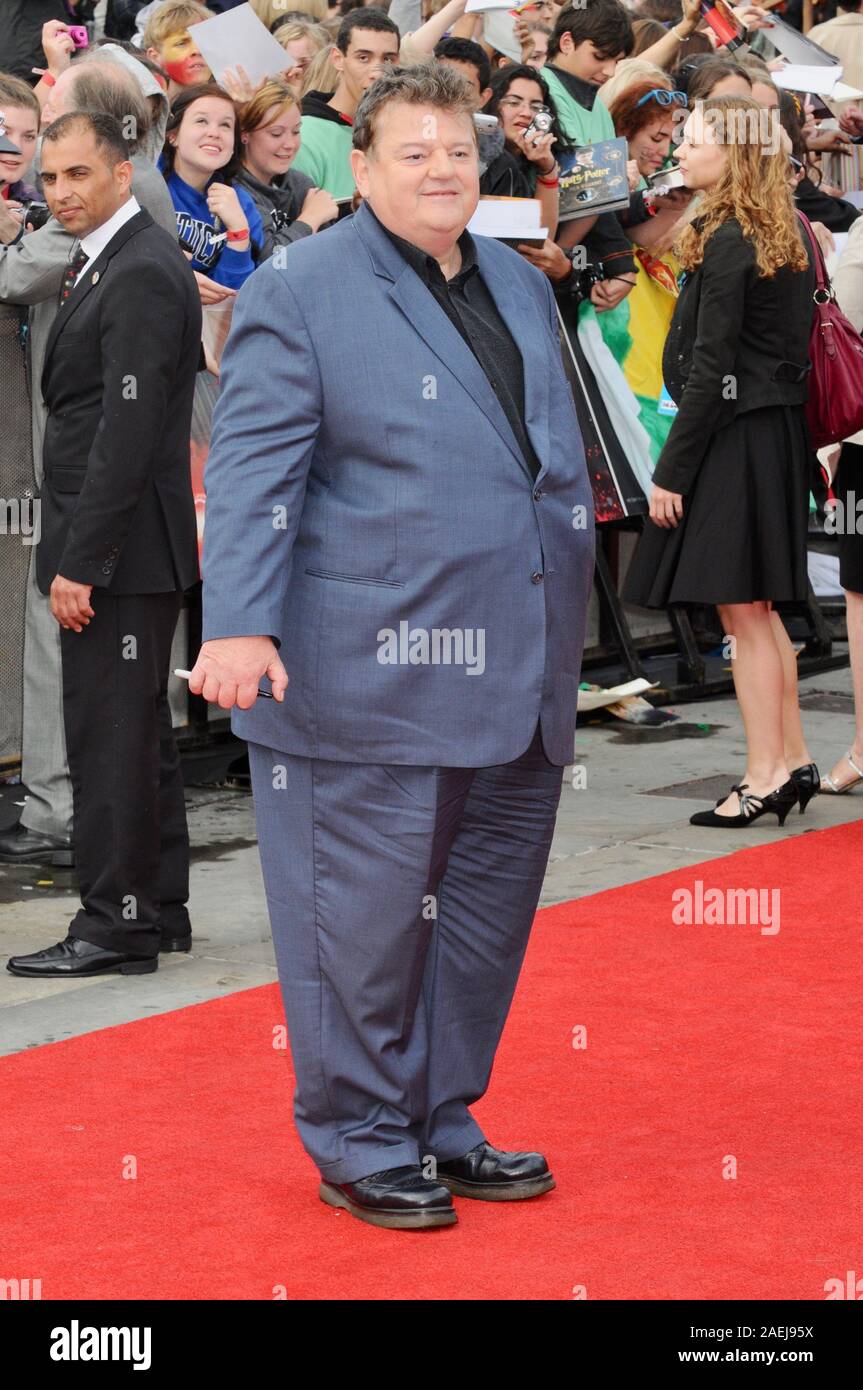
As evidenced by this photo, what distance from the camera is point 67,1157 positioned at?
4.08 m

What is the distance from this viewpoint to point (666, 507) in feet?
22.8

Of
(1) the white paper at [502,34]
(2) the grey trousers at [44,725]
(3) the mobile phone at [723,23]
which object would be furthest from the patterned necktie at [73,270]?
(3) the mobile phone at [723,23]

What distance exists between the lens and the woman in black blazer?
21.7 ft

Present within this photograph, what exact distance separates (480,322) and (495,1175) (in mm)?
1529

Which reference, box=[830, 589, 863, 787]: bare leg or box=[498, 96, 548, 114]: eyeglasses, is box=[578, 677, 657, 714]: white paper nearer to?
box=[830, 589, 863, 787]: bare leg

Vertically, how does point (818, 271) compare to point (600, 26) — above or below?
below

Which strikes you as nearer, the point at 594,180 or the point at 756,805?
the point at 756,805

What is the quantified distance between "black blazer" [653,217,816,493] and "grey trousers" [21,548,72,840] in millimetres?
2007

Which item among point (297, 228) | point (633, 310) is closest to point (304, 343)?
point (297, 228)

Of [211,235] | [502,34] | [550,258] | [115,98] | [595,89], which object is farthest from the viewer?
[502,34]

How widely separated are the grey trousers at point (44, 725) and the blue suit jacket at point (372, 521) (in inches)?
122

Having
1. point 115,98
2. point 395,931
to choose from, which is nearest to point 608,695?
point 115,98

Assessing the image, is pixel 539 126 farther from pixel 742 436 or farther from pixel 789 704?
pixel 789 704

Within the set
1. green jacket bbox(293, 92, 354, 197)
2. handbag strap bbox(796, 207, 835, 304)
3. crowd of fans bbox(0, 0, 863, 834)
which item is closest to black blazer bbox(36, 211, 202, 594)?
crowd of fans bbox(0, 0, 863, 834)
